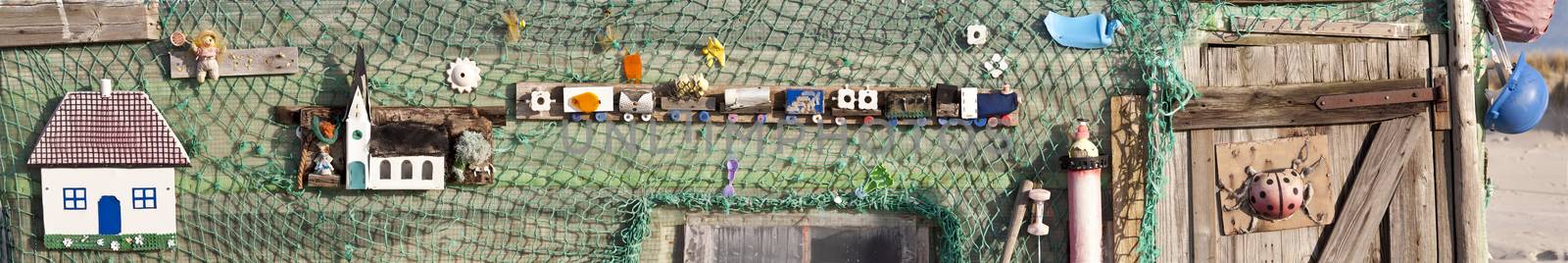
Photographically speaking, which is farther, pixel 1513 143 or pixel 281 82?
pixel 1513 143

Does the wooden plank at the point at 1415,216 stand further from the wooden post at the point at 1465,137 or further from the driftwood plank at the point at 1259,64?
the driftwood plank at the point at 1259,64

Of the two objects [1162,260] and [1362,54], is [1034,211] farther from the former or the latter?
[1362,54]

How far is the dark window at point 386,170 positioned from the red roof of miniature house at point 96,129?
872mm

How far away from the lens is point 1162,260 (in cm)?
498

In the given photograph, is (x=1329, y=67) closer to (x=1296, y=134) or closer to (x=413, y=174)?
(x=1296, y=134)

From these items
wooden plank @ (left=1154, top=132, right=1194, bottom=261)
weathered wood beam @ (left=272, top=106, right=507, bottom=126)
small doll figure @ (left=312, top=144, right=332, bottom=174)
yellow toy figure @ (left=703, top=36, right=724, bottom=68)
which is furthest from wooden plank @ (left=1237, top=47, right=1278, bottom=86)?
small doll figure @ (left=312, top=144, right=332, bottom=174)

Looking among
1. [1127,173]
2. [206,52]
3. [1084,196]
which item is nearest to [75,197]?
[206,52]

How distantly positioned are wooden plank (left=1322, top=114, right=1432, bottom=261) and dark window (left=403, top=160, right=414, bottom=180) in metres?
3.64

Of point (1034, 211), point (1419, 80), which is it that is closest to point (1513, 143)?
point (1419, 80)

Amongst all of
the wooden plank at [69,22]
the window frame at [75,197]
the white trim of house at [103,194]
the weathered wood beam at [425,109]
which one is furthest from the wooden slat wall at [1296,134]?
the window frame at [75,197]

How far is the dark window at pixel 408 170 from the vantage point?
4.79 m

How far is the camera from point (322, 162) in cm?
475

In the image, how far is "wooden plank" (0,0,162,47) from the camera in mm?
4797

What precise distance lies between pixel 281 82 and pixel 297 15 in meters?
0.27
